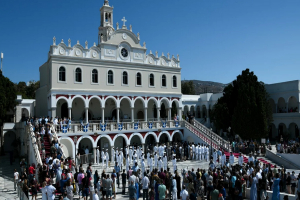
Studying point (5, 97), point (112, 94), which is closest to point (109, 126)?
point (112, 94)

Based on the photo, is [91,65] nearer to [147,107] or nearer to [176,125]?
[147,107]

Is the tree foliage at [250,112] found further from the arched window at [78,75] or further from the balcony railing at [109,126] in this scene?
the arched window at [78,75]

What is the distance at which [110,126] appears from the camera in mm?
32125

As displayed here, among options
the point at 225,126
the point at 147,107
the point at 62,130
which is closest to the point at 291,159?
the point at 225,126

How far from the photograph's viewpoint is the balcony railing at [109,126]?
28406 millimetres

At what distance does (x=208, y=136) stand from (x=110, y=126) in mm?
12091

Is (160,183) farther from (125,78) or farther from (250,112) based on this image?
(250,112)

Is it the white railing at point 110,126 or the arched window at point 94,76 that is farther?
the arched window at point 94,76

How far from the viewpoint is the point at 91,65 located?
31.9 m

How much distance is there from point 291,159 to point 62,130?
23632mm

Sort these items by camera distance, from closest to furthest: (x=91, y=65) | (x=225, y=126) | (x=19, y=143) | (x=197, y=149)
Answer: (x=197, y=149) < (x=91, y=65) < (x=19, y=143) < (x=225, y=126)

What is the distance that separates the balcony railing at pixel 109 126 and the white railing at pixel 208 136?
6.41 feet

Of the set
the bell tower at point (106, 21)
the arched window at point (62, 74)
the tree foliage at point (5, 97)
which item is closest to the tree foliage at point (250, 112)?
the bell tower at point (106, 21)

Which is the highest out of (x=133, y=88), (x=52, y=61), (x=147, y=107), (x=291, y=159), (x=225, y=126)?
(x=52, y=61)
